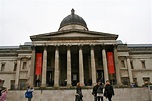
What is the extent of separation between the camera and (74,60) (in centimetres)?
3788

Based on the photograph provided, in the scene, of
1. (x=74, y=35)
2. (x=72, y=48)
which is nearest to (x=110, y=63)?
(x=72, y=48)

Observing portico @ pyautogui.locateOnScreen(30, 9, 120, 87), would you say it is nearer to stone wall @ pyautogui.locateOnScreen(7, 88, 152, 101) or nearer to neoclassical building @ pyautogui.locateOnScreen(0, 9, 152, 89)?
neoclassical building @ pyautogui.locateOnScreen(0, 9, 152, 89)

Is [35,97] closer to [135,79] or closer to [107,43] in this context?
[107,43]

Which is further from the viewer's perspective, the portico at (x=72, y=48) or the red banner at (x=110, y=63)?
the portico at (x=72, y=48)

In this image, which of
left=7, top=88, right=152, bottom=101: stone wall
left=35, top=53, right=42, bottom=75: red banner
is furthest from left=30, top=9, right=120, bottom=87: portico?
left=7, top=88, right=152, bottom=101: stone wall

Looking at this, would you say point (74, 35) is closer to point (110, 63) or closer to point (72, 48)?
→ point (72, 48)

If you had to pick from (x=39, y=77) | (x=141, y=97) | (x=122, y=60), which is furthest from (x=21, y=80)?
(x=141, y=97)

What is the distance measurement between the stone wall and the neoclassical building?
4525mm

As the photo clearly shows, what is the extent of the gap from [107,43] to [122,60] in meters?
8.62

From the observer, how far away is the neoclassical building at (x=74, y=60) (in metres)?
32.6

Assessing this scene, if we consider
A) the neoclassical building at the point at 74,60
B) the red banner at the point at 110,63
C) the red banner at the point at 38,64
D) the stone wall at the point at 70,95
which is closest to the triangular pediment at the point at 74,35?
the neoclassical building at the point at 74,60

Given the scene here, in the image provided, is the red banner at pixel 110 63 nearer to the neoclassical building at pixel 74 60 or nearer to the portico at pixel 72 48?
the neoclassical building at pixel 74 60

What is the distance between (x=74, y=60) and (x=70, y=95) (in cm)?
1248

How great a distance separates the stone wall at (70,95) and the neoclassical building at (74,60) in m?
4.52
